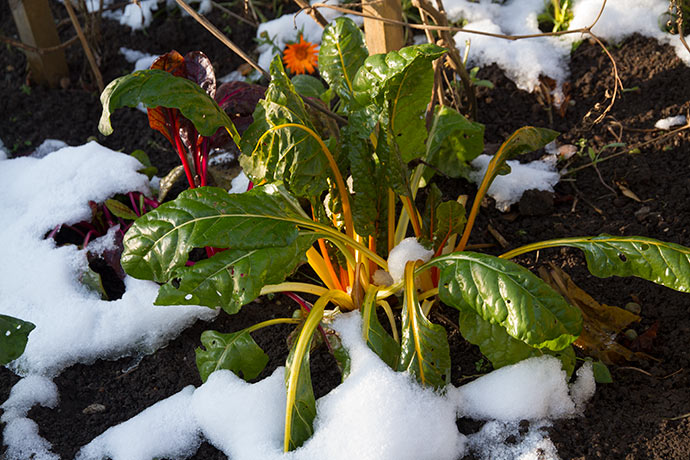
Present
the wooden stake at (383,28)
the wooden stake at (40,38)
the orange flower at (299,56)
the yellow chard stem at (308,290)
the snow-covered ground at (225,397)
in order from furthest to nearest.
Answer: the wooden stake at (40,38)
the orange flower at (299,56)
the wooden stake at (383,28)
the yellow chard stem at (308,290)
the snow-covered ground at (225,397)

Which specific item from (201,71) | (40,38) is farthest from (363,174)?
(40,38)

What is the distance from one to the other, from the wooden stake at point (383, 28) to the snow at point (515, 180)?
0.51 meters

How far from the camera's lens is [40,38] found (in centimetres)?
313

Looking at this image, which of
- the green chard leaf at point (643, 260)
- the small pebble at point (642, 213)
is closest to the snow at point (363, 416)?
the green chard leaf at point (643, 260)

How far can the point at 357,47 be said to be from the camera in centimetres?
201

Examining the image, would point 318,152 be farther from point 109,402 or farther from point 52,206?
point 52,206

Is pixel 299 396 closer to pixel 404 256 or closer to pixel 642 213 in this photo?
pixel 404 256

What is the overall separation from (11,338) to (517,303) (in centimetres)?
119

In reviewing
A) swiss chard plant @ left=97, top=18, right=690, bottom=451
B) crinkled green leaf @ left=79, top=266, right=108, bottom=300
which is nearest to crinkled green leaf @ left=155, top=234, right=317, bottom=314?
swiss chard plant @ left=97, top=18, right=690, bottom=451

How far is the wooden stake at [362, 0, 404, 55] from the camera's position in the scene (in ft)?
7.21

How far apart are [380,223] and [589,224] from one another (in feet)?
2.34

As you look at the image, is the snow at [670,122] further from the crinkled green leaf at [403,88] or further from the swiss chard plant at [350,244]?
Result: the crinkled green leaf at [403,88]

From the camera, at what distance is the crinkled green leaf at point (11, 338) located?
5.36 feet

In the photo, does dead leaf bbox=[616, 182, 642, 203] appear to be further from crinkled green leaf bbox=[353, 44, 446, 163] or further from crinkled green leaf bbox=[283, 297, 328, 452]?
crinkled green leaf bbox=[283, 297, 328, 452]
